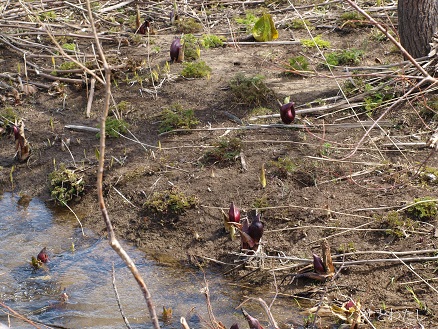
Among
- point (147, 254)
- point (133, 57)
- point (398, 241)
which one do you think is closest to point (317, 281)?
point (398, 241)

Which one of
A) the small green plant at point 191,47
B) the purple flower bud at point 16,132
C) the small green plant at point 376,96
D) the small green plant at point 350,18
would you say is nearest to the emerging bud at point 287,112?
the small green plant at point 376,96

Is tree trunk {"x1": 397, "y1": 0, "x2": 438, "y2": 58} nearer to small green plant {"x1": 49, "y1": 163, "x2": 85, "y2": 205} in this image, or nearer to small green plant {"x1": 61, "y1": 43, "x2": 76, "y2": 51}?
small green plant {"x1": 49, "y1": 163, "x2": 85, "y2": 205}

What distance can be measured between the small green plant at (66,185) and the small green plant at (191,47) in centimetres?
203

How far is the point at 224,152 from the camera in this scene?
5.09 m

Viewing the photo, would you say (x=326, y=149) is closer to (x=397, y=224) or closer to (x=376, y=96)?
(x=376, y=96)

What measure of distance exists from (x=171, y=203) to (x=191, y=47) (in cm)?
255

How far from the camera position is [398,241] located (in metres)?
4.10

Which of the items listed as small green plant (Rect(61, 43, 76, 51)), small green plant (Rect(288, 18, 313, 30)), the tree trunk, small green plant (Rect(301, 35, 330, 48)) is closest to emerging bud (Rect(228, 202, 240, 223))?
the tree trunk

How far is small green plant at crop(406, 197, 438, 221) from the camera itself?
13.8 ft

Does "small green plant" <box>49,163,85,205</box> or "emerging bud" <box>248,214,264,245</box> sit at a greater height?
"emerging bud" <box>248,214,264,245</box>

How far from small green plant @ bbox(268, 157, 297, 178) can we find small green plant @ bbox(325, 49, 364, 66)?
1.66 meters

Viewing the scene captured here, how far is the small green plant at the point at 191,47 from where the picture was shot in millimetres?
6621

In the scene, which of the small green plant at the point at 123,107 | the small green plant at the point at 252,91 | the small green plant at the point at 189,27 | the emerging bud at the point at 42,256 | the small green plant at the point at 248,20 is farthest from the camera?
the small green plant at the point at 189,27

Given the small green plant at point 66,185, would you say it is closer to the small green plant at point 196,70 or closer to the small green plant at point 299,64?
the small green plant at point 196,70
